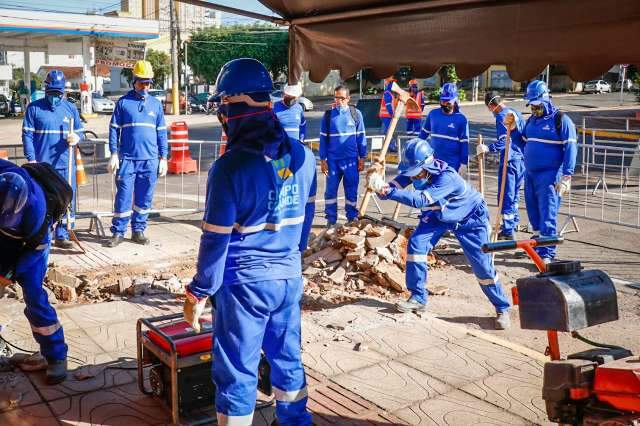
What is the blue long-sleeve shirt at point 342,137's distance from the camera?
1043 cm

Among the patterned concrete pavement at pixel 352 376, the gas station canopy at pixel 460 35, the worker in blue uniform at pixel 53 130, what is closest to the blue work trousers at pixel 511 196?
the patterned concrete pavement at pixel 352 376

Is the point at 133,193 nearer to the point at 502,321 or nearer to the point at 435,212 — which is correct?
the point at 435,212

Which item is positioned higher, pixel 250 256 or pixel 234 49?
pixel 234 49

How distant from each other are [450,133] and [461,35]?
20.1ft

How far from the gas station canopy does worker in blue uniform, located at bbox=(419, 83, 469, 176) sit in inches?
202

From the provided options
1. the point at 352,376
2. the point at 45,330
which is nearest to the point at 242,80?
the point at 45,330

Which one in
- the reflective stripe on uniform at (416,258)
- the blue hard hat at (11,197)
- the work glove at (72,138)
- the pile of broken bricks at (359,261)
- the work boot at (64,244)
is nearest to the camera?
the blue hard hat at (11,197)

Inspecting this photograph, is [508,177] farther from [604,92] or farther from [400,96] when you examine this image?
[604,92]

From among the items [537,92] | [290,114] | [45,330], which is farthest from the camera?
[290,114]

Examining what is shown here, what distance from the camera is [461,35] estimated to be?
4.02m

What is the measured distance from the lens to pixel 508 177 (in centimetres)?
1018

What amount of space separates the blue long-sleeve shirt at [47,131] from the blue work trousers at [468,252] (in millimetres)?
5021

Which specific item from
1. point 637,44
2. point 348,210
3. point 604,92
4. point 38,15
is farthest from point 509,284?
point 604,92

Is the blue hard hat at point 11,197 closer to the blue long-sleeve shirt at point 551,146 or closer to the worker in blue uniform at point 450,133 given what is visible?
the blue long-sleeve shirt at point 551,146
